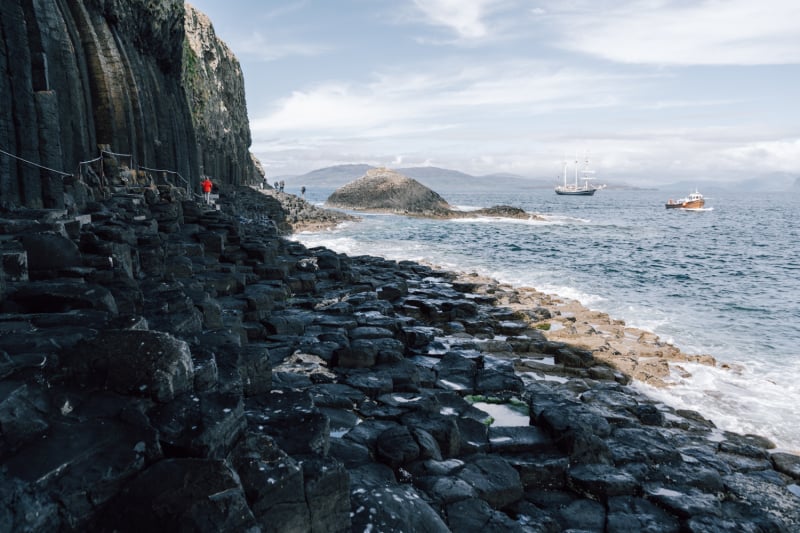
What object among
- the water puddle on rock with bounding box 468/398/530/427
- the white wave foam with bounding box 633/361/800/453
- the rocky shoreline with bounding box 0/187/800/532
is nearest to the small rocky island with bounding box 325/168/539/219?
the white wave foam with bounding box 633/361/800/453

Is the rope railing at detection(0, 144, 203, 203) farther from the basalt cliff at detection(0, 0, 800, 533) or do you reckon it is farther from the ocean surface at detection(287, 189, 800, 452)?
the ocean surface at detection(287, 189, 800, 452)

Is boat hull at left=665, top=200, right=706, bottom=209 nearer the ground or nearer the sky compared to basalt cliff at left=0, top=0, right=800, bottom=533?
nearer the sky

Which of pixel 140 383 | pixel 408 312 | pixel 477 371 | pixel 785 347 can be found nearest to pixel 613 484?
pixel 477 371

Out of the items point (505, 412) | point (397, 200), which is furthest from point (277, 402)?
point (397, 200)

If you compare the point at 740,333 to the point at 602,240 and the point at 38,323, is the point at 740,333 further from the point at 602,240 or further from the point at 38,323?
the point at 602,240

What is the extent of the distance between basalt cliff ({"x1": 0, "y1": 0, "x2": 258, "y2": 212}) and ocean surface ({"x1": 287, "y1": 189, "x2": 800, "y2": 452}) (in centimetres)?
1246

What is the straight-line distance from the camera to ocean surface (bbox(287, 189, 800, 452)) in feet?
A: 36.5

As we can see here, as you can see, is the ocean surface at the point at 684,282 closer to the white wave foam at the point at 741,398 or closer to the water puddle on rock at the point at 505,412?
the white wave foam at the point at 741,398

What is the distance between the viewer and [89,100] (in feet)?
66.8

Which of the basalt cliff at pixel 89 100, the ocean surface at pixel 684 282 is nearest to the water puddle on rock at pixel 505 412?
the ocean surface at pixel 684 282

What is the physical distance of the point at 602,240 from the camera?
45.5 m

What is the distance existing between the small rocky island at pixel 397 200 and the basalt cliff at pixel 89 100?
3857cm

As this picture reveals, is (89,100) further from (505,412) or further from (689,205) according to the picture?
(689,205)

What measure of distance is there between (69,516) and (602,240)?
1856 inches
